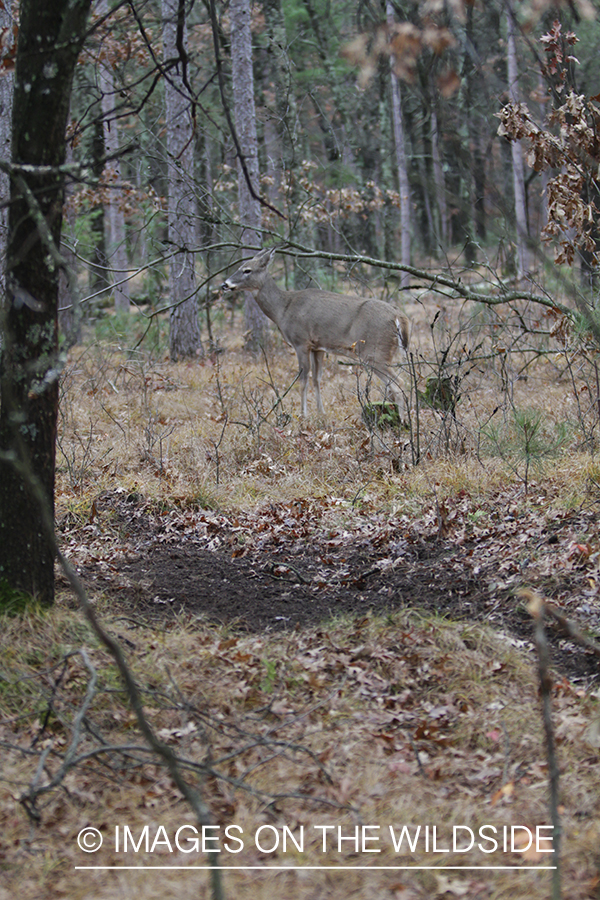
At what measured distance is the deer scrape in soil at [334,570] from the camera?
16.4 feet

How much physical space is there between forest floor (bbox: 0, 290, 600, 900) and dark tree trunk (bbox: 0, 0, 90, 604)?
514 mm

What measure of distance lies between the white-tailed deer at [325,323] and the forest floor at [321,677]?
2868 millimetres

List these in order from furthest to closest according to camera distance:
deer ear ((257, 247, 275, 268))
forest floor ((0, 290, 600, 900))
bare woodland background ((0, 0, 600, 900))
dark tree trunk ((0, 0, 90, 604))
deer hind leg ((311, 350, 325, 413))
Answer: deer ear ((257, 247, 275, 268)), deer hind leg ((311, 350, 325, 413)), dark tree trunk ((0, 0, 90, 604)), forest floor ((0, 290, 600, 900)), bare woodland background ((0, 0, 600, 900))

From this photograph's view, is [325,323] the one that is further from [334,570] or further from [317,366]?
[334,570]

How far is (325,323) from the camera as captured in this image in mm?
11133

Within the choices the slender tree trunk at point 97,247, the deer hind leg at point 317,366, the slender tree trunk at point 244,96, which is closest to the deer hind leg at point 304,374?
the deer hind leg at point 317,366

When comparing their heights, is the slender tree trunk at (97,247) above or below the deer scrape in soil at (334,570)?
above

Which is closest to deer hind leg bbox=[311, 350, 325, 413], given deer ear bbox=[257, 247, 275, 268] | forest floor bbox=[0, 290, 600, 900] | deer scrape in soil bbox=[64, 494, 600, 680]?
deer ear bbox=[257, 247, 275, 268]

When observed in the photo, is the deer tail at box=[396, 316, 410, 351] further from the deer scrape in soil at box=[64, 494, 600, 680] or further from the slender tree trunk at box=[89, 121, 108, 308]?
the deer scrape in soil at box=[64, 494, 600, 680]

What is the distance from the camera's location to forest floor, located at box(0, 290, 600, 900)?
10.2 feet

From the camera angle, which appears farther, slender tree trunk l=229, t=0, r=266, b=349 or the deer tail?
slender tree trunk l=229, t=0, r=266, b=349

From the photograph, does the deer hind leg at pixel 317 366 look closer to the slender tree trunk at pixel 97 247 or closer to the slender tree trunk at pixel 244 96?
the slender tree trunk at pixel 97 247

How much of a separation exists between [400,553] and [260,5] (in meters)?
24.8

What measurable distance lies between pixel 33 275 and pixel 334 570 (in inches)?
119
